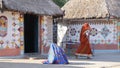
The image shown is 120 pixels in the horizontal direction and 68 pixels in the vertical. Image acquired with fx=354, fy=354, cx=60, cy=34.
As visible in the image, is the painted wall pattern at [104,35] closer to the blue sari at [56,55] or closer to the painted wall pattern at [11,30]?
the painted wall pattern at [11,30]

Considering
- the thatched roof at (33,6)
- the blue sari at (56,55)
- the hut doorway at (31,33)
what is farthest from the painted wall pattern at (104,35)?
the blue sari at (56,55)

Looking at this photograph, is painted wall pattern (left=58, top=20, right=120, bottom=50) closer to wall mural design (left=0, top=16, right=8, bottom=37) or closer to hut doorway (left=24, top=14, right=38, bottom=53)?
hut doorway (left=24, top=14, right=38, bottom=53)

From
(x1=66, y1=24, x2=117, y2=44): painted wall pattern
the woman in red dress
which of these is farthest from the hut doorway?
(x1=66, y1=24, x2=117, y2=44): painted wall pattern

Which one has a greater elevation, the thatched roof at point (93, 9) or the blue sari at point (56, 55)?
the thatched roof at point (93, 9)

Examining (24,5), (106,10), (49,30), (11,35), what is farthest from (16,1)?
(106,10)

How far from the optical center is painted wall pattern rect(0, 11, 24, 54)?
58.4 feet

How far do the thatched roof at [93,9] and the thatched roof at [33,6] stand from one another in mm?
4476

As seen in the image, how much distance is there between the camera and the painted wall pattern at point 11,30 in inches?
701

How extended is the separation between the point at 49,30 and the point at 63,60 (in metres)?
6.36

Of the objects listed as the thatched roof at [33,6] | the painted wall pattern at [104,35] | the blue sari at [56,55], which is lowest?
the blue sari at [56,55]

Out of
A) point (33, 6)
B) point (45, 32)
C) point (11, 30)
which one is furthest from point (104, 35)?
point (11, 30)

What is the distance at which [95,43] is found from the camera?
25031mm

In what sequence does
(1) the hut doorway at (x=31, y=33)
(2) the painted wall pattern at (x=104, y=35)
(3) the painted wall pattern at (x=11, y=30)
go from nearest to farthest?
1. (3) the painted wall pattern at (x=11, y=30)
2. (1) the hut doorway at (x=31, y=33)
3. (2) the painted wall pattern at (x=104, y=35)

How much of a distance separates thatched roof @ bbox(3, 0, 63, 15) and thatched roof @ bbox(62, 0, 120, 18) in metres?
4.48
